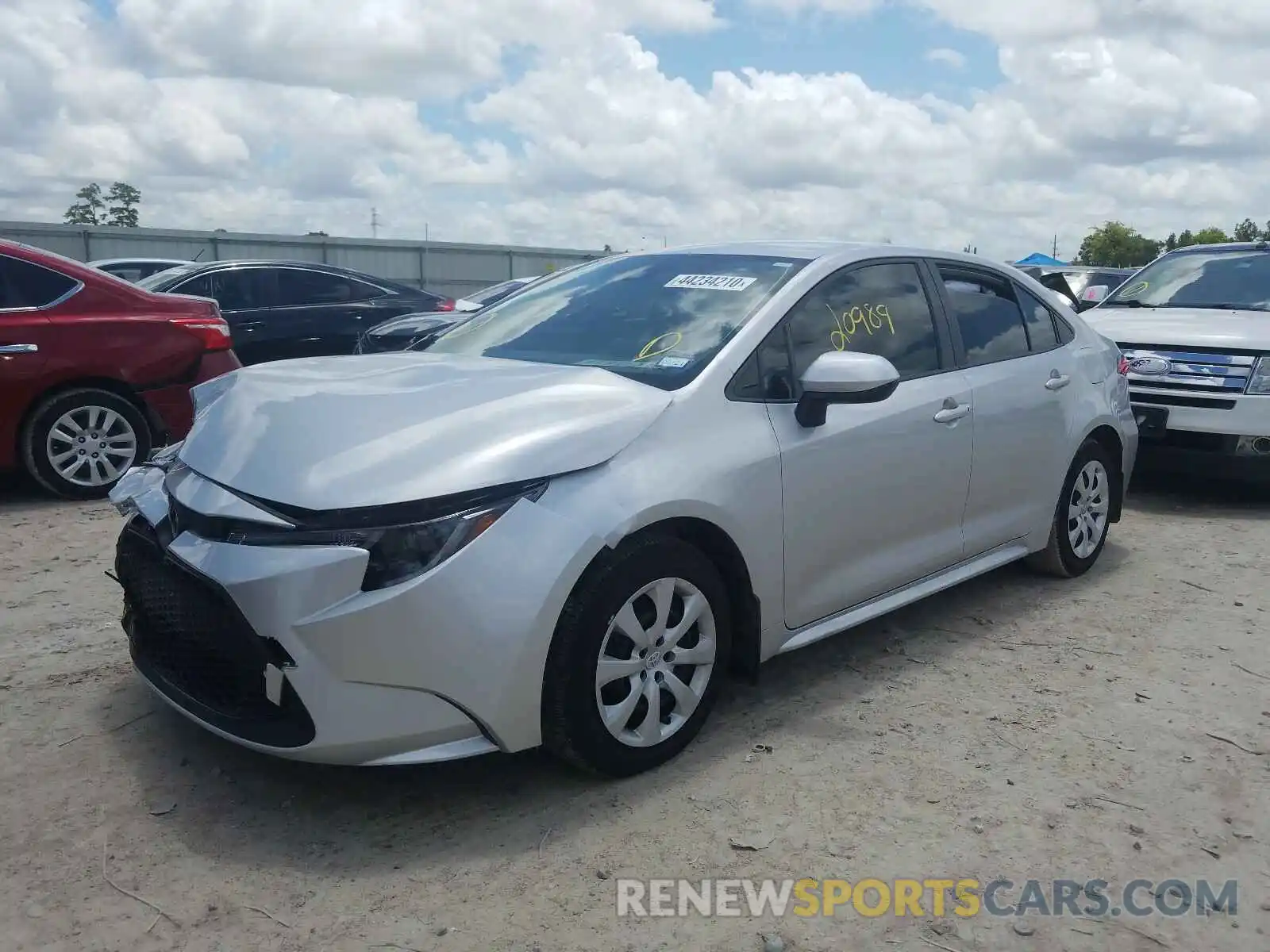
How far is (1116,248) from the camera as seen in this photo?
71.6 m

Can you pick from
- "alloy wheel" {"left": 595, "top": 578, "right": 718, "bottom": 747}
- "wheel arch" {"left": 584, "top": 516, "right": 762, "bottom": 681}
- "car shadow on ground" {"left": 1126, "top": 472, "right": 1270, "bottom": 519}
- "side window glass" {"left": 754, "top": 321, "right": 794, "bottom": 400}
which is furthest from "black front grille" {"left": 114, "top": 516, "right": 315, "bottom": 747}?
"car shadow on ground" {"left": 1126, "top": 472, "right": 1270, "bottom": 519}

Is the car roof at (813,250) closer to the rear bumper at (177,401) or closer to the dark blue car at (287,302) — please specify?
the rear bumper at (177,401)

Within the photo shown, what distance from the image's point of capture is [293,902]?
8.76ft

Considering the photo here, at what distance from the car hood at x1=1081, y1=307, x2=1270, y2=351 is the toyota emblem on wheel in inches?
5.1

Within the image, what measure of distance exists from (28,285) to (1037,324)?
5.46m

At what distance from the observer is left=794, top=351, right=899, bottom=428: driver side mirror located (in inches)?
138

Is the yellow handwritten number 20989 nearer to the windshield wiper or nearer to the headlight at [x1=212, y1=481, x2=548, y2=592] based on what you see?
the headlight at [x1=212, y1=481, x2=548, y2=592]

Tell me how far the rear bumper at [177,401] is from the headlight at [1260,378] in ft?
20.2

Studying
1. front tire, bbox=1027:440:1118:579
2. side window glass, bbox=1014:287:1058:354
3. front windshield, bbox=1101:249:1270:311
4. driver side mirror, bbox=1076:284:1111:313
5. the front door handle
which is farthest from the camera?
driver side mirror, bbox=1076:284:1111:313

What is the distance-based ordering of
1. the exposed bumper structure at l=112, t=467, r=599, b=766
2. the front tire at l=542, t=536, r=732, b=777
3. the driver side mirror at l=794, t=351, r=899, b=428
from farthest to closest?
the driver side mirror at l=794, t=351, r=899, b=428 → the front tire at l=542, t=536, r=732, b=777 → the exposed bumper structure at l=112, t=467, r=599, b=766

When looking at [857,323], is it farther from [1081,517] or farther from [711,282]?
[1081,517]

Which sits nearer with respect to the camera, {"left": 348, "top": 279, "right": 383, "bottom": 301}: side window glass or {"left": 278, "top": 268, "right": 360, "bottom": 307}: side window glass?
{"left": 278, "top": 268, "right": 360, "bottom": 307}: side window glass

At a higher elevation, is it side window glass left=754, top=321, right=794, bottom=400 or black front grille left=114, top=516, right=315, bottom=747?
side window glass left=754, top=321, right=794, bottom=400

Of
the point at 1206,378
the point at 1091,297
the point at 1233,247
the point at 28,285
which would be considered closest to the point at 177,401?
the point at 28,285
